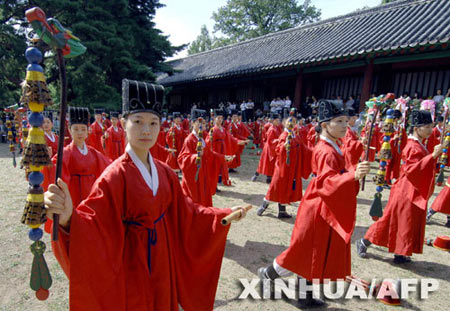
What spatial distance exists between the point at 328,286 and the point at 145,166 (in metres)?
2.83

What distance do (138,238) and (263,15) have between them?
3595 cm

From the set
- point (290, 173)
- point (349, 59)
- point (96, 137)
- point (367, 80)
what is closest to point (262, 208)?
point (290, 173)

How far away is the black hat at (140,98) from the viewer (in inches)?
85.3

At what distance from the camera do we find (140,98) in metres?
2.17

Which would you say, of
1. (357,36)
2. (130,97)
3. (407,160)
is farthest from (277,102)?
(130,97)

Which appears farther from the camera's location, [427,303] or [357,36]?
[357,36]

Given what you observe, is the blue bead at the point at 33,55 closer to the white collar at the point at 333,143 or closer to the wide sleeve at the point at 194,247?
the wide sleeve at the point at 194,247

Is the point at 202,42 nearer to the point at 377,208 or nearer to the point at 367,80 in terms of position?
the point at 367,80

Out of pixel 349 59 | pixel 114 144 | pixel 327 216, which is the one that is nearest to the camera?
pixel 327 216

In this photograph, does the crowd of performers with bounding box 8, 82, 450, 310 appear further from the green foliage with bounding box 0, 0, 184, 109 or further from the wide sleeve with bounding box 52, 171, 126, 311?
the green foliage with bounding box 0, 0, 184, 109

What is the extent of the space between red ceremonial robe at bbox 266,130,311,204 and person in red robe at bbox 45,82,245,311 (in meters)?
3.76

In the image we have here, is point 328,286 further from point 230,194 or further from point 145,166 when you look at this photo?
point 230,194

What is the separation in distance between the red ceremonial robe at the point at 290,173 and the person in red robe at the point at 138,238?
3759 mm

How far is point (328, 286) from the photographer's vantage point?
3619 millimetres
